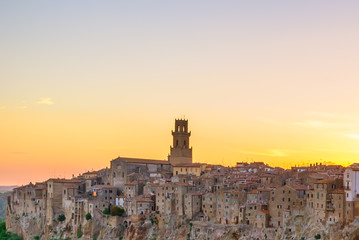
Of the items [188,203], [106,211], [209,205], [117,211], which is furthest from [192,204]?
[106,211]

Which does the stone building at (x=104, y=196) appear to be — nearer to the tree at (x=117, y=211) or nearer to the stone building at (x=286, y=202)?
the tree at (x=117, y=211)

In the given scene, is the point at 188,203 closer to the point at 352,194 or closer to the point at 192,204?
the point at 192,204

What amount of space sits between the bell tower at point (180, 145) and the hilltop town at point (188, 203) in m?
0.23

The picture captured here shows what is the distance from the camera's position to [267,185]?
65562mm

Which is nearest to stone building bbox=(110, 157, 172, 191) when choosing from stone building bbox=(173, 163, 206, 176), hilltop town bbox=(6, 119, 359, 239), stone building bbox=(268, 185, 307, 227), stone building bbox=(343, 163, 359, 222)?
hilltop town bbox=(6, 119, 359, 239)

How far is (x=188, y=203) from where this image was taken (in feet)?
223

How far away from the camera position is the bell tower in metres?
95.8

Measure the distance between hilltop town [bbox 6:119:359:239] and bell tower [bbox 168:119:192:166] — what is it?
9.2 inches

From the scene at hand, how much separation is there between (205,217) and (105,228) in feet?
46.3

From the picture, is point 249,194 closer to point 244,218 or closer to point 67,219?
point 244,218

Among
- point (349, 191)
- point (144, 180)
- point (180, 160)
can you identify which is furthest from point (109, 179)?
point (349, 191)

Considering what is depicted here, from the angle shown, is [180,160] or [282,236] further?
[180,160]

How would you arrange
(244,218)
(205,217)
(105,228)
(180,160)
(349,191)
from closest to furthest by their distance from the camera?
(349,191), (244,218), (205,217), (105,228), (180,160)

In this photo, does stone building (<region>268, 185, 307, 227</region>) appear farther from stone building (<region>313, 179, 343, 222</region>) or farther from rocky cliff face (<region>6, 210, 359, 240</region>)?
stone building (<region>313, 179, 343, 222</region>)
